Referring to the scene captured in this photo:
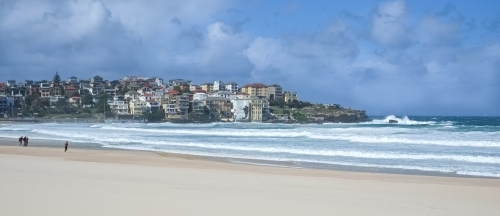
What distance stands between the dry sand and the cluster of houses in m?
83.9

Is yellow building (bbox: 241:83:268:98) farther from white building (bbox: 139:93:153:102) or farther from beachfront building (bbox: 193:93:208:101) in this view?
white building (bbox: 139:93:153:102)

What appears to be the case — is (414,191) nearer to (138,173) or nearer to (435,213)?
(435,213)

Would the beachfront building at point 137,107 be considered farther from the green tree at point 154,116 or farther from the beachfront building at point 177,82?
the beachfront building at point 177,82

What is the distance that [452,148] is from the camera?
25031 millimetres

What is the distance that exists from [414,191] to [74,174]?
28.0 ft

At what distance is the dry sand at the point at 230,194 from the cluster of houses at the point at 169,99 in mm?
83919

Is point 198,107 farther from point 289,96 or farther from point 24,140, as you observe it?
point 24,140

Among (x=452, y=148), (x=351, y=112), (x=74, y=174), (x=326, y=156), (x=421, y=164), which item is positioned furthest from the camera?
(x=351, y=112)

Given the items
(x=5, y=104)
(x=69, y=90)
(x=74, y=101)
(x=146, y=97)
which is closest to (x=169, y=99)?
(x=146, y=97)

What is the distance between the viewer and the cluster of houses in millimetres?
99562

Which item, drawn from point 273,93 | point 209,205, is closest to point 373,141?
point 209,205

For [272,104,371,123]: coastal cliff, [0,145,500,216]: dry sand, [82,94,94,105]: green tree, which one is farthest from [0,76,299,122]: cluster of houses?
[0,145,500,216]: dry sand

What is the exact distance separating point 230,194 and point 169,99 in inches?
3855

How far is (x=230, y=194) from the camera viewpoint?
9.71 m
